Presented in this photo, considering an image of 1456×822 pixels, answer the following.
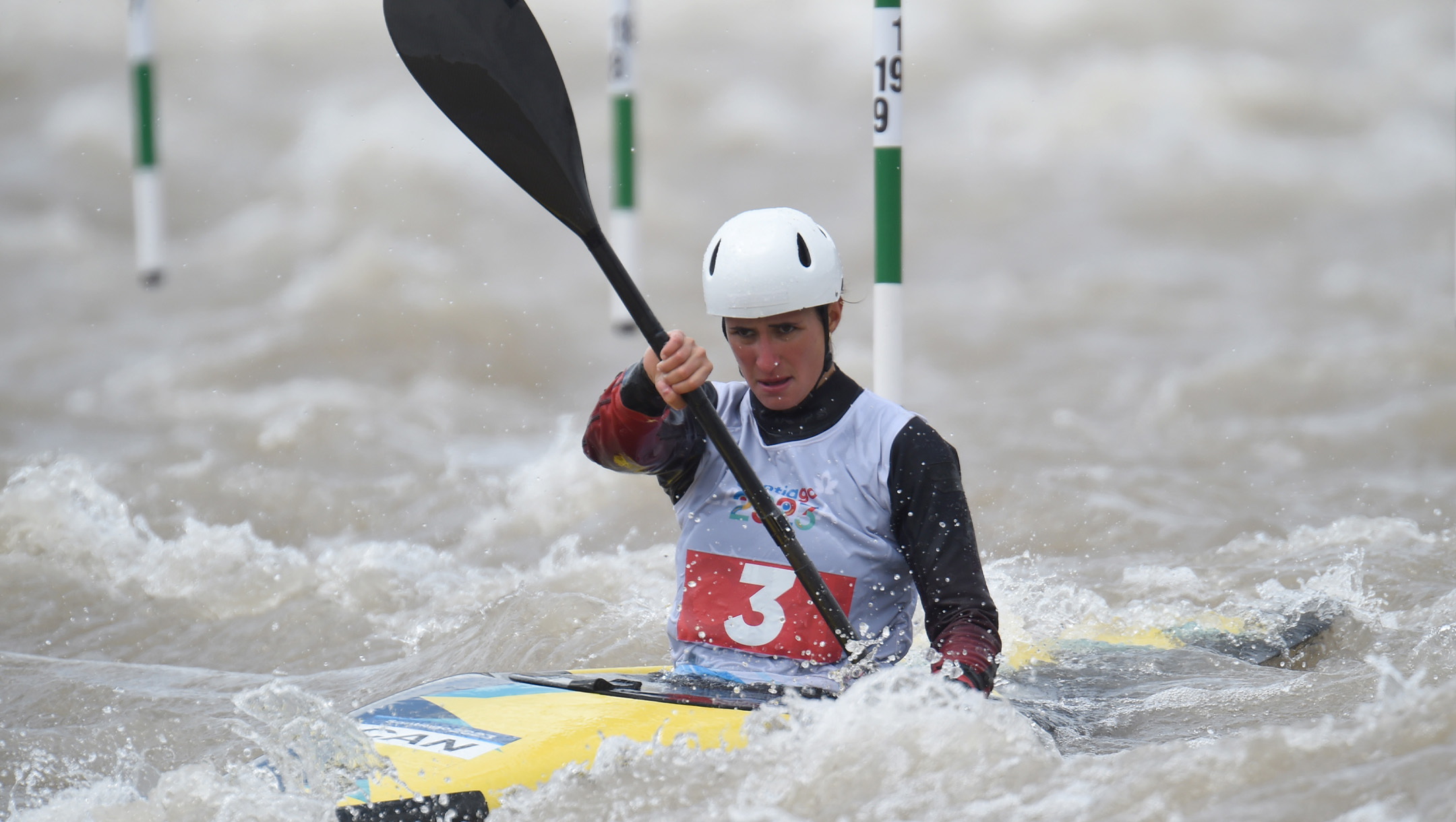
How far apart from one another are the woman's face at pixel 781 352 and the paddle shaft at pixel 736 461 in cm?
14

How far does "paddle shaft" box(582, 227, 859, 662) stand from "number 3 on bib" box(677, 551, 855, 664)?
0.07 metres

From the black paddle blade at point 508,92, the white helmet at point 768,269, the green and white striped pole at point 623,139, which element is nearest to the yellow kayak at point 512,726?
the white helmet at point 768,269

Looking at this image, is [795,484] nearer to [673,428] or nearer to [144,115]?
[673,428]

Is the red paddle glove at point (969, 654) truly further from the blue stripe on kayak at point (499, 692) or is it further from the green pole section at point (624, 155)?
the green pole section at point (624, 155)

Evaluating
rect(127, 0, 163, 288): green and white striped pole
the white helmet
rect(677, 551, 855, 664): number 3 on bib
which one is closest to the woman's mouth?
the white helmet

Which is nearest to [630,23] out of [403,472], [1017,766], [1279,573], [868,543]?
[403,472]

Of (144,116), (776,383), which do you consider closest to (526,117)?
(776,383)

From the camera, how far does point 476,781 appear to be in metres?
1.81

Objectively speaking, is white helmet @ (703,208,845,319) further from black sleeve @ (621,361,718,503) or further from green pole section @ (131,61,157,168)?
green pole section @ (131,61,157,168)

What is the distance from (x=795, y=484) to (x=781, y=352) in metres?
0.22

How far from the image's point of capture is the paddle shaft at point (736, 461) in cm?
199

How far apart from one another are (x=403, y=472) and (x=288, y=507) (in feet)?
2.11

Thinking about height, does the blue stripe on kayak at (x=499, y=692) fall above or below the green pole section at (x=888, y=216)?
below

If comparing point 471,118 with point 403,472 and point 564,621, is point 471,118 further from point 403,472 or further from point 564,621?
point 403,472
